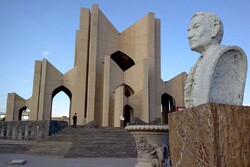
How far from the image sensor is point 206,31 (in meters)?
2.45

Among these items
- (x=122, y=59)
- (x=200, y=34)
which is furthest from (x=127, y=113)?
(x=200, y=34)

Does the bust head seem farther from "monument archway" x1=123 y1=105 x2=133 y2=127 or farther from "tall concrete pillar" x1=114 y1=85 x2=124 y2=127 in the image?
"monument archway" x1=123 y1=105 x2=133 y2=127

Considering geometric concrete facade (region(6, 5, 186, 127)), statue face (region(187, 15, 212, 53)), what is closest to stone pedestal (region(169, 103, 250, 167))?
statue face (region(187, 15, 212, 53))

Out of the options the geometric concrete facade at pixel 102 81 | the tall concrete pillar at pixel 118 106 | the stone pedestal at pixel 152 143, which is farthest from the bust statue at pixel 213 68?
the geometric concrete facade at pixel 102 81

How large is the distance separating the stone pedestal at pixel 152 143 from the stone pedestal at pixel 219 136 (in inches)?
95.3

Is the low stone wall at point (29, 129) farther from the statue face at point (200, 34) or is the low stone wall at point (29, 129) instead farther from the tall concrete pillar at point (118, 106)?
the statue face at point (200, 34)

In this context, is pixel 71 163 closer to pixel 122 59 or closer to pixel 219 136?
pixel 219 136

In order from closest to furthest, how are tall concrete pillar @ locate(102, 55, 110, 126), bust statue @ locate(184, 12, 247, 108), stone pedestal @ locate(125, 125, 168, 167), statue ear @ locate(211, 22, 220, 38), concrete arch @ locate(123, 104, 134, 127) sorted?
bust statue @ locate(184, 12, 247, 108), statue ear @ locate(211, 22, 220, 38), stone pedestal @ locate(125, 125, 168, 167), tall concrete pillar @ locate(102, 55, 110, 126), concrete arch @ locate(123, 104, 134, 127)

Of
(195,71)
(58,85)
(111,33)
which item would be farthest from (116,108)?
(195,71)

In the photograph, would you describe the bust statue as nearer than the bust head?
Yes

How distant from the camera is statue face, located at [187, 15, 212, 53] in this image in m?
2.45

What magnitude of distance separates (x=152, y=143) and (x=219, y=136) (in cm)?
277

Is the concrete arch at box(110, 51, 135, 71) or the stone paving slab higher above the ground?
the concrete arch at box(110, 51, 135, 71)

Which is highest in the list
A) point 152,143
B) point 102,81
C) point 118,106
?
point 102,81
